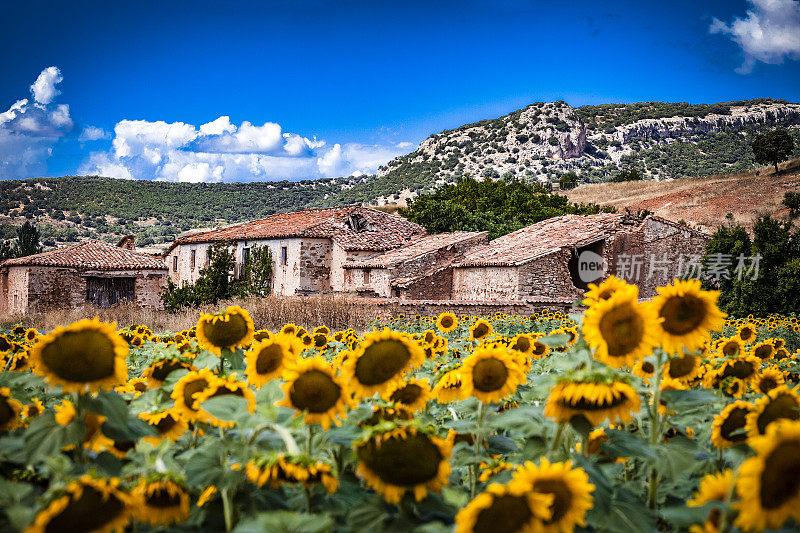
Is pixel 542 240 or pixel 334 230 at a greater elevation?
pixel 334 230

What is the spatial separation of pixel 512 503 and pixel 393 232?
31350 millimetres

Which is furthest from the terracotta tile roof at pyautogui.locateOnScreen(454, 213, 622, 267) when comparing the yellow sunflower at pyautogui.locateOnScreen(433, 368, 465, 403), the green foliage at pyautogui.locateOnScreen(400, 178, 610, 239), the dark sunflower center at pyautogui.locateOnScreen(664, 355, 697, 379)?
the yellow sunflower at pyautogui.locateOnScreen(433, 368, 465, 403)

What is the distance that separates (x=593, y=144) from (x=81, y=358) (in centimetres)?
10809

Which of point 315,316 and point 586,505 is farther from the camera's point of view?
point 315,316

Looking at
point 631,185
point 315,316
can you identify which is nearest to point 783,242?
point 315,316

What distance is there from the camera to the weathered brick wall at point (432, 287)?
2466cm

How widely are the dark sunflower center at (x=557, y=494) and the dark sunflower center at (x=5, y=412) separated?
1.74 metres

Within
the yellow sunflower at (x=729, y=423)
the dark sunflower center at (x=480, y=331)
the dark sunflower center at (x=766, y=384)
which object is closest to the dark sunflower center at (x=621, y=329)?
the yellow sunflower at (x=729, y=423)

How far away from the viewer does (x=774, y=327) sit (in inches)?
412

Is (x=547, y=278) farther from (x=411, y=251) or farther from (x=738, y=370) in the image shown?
(x=738, y=370)

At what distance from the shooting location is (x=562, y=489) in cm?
135

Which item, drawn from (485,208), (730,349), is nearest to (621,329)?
(730,349)

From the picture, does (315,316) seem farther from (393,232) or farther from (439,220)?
(439,220)

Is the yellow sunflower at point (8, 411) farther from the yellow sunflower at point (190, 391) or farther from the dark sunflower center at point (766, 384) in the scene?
the dark sunflower center at point (766, 384)
